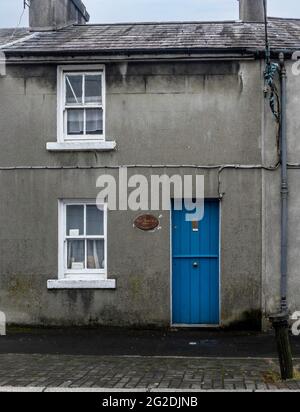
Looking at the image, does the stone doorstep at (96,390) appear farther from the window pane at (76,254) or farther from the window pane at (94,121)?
the window pane at (94,121)

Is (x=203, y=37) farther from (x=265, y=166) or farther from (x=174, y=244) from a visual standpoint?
(x=174, y=244)

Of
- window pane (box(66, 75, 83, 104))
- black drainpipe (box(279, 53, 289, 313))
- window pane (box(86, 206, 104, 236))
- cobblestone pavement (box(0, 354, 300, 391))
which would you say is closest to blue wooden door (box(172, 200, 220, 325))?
black drainpipe (box(279, 53, 289, 313))

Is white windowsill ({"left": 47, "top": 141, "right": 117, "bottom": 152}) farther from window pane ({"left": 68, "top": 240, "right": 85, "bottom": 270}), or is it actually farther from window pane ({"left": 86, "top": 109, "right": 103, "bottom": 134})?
window pane ({"left": 68, "top": 240, "right": 85, "bottom": 270})

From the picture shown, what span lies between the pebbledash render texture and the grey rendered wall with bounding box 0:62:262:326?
0.07 feet

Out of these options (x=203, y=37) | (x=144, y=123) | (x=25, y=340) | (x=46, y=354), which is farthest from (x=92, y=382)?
(x=203, y=37)

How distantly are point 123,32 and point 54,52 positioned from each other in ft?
7.82

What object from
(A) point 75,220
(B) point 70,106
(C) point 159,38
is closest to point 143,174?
(A) point 75,220

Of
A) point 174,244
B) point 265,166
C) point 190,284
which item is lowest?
point 190,284

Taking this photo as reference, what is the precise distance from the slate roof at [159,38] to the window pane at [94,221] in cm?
315

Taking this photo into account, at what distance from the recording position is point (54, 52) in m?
12.3

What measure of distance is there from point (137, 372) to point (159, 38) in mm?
7585

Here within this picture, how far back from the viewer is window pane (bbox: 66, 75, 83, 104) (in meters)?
12.6

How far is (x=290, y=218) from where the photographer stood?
1205 centimetres

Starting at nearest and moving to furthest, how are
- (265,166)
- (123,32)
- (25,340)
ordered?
(25,340)
(265,166)
(123,32)
